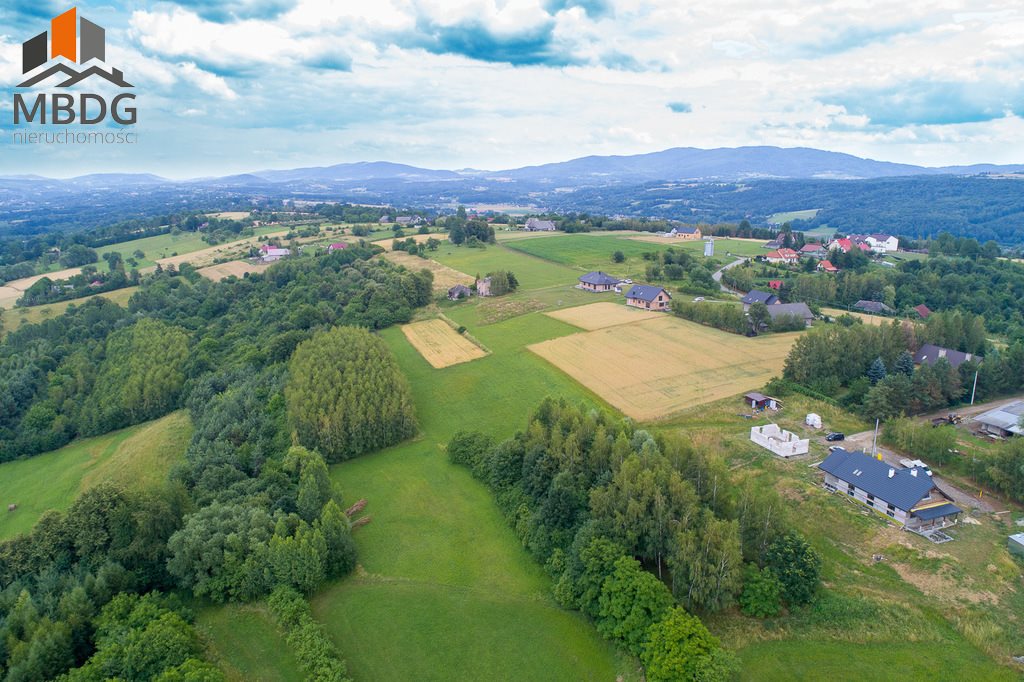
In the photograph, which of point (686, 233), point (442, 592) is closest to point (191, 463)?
point (442, 592)

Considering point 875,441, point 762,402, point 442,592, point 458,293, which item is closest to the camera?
point 442,592

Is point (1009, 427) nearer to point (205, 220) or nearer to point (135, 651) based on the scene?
point (135, 651)

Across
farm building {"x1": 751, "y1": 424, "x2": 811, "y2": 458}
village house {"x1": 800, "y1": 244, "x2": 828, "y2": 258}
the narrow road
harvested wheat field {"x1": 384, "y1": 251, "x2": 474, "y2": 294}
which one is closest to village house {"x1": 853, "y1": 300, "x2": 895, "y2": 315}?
the narrow road

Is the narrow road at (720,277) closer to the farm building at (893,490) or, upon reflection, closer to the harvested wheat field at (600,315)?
the harvested wheat field at (600,315)

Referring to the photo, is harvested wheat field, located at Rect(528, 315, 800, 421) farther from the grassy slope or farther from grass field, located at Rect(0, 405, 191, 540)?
grass field, located at Rect(0, 405, 191, 540)

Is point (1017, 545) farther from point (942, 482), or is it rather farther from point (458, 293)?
point (458, 293)

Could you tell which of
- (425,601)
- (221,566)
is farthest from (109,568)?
(425,601)
